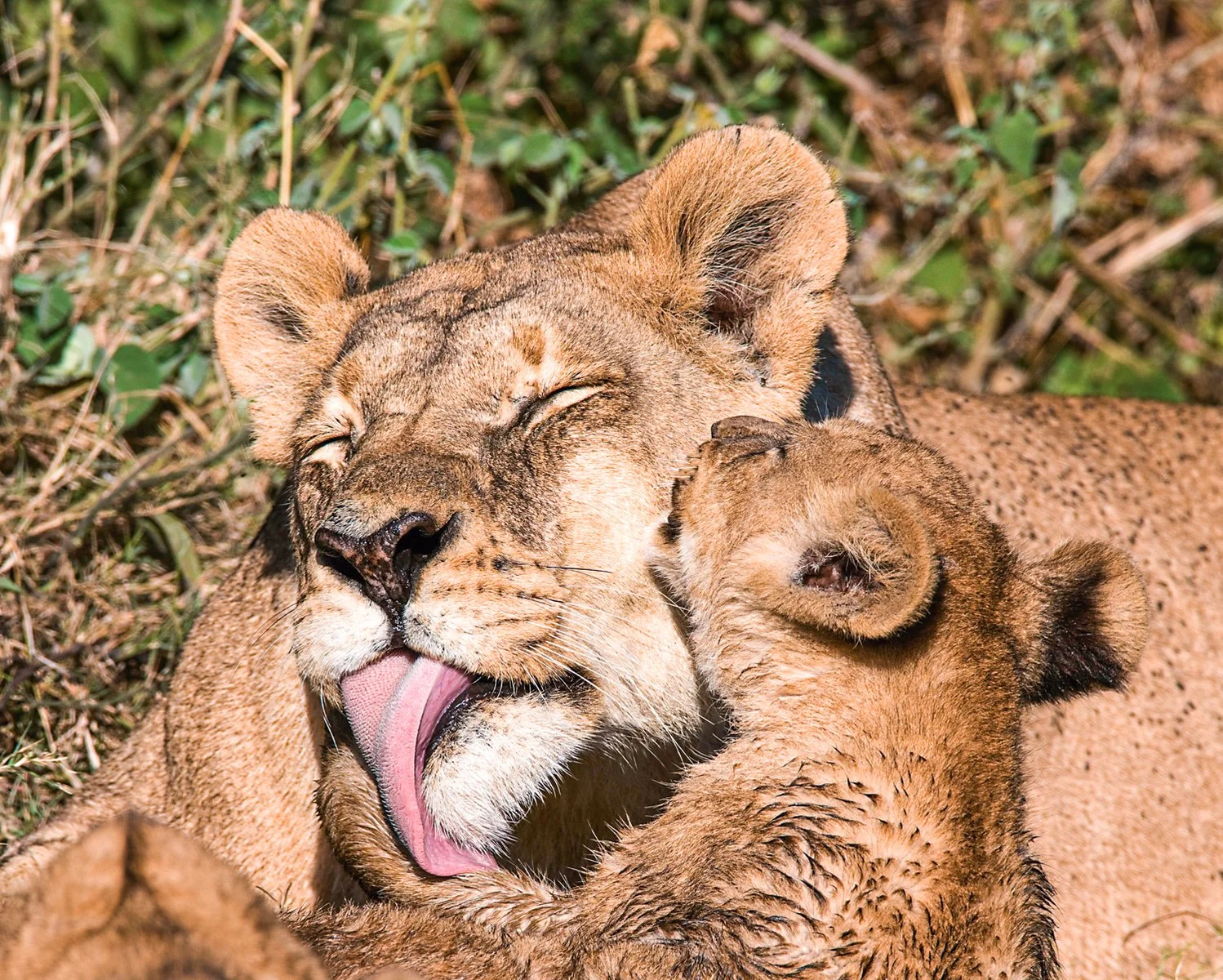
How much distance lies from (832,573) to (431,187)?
332 cm

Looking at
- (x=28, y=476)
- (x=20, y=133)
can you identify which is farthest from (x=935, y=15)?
(x=28, y=476)

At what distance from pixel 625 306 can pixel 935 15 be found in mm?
4896

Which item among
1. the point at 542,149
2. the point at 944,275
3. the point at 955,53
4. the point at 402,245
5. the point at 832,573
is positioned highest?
the point at 832,573

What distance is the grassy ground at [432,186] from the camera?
511 centimetres

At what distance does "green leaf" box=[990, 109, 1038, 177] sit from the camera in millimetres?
6051

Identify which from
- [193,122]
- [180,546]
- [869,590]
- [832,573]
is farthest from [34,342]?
[869,590]

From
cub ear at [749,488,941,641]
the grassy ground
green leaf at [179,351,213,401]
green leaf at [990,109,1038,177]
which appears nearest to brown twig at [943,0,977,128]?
the grassy ground

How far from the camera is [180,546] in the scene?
517cm

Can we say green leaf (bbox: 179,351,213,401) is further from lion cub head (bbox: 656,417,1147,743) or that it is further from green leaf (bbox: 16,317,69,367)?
lion cub head (bbox: 656,417,1147,743)

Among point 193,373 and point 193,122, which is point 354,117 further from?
point 193,373

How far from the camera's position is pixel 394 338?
3654mm

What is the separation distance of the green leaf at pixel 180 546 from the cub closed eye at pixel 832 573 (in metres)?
2.55

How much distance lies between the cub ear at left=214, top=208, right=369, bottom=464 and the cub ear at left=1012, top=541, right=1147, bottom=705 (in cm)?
164

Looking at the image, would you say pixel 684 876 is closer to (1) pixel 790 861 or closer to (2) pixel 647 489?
A: (1) pixel 790 861
